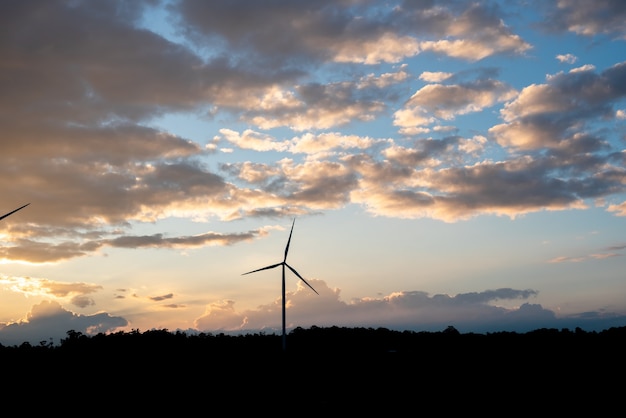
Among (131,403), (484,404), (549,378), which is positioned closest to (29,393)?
(131,403)

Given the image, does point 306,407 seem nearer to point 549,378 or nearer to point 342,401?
point 342,401

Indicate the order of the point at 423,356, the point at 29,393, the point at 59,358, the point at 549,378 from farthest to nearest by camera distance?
1. the point at 423,356
2. the point at 59,358
3. the point at 549,378
4. the point at 29,393

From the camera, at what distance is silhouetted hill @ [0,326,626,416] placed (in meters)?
78.8

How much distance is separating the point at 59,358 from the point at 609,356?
283ft

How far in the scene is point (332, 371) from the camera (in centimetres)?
9881

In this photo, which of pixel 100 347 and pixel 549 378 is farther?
pixel 100 347

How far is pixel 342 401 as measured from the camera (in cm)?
7862

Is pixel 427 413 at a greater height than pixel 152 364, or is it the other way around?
pixel 152 364

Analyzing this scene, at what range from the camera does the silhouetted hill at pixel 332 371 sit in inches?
3100

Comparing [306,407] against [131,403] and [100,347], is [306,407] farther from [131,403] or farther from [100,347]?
[100,347]

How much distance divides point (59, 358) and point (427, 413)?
5840cm

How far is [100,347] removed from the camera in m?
109

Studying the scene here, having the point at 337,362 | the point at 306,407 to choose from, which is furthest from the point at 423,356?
the point at 306,407

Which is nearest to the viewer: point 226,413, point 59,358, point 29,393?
point 226,413
